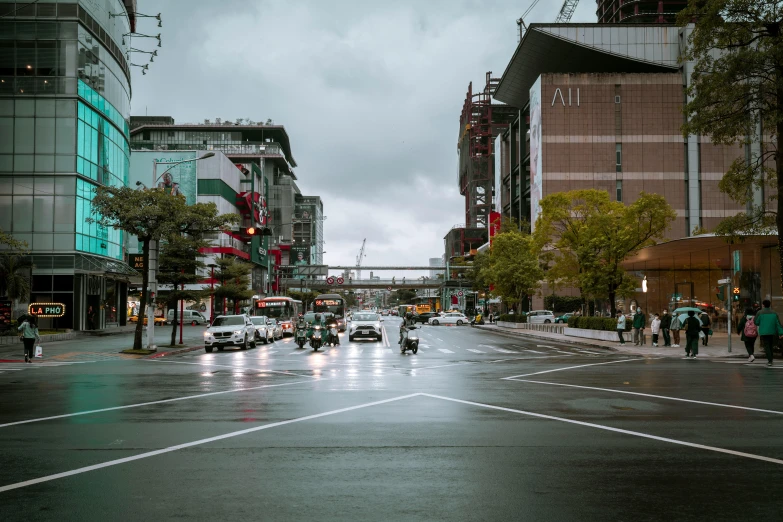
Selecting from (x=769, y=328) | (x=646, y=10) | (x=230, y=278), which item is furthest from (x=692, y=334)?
(x=646, y=10)

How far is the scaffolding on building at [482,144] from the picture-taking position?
542 ft

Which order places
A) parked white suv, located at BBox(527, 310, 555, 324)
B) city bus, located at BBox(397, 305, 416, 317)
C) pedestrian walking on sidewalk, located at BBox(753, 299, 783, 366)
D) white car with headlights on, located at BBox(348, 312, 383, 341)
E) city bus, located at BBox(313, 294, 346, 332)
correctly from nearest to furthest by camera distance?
pedestrian walking on sidewalk, located at BBox(753, 299, 783, 366) < city bus, located at BBox(397, 305, 416, 317) < white car with headlights on, located at BBox(348, 312, 383, 341) < city bus, located at BBox(313, 294, 346, 332) < parked white suv, located at BBox(527, 310, 555, 324)

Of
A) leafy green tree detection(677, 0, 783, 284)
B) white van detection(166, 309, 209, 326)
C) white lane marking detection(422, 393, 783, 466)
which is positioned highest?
leafy green tree detection(677, 0, 783, 284)

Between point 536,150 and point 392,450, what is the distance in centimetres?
7717

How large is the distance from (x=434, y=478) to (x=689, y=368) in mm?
17245

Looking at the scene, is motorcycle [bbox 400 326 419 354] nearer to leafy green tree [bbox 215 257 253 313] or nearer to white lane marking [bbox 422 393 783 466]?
white lane marking [bbox 422 393 783 466]

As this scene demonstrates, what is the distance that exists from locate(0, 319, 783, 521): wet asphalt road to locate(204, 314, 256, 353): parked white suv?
52.1 feet

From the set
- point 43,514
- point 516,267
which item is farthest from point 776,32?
point 516,267

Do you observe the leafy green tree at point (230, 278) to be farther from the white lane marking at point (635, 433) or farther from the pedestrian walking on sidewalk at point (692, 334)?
the white lane marking at point (635, 433)

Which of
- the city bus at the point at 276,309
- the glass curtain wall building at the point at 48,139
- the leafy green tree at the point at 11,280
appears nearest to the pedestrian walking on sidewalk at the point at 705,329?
the city bus at the point at 276,309

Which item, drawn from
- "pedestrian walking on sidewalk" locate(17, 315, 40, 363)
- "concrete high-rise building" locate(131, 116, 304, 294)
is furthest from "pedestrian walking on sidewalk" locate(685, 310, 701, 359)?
"concrete high-rise building" locate(131, 116, 304, 294)

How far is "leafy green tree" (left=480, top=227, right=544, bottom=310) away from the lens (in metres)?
64.7

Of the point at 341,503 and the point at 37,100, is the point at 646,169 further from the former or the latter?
the point at 341,503

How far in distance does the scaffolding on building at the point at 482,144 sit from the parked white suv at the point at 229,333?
432ft
